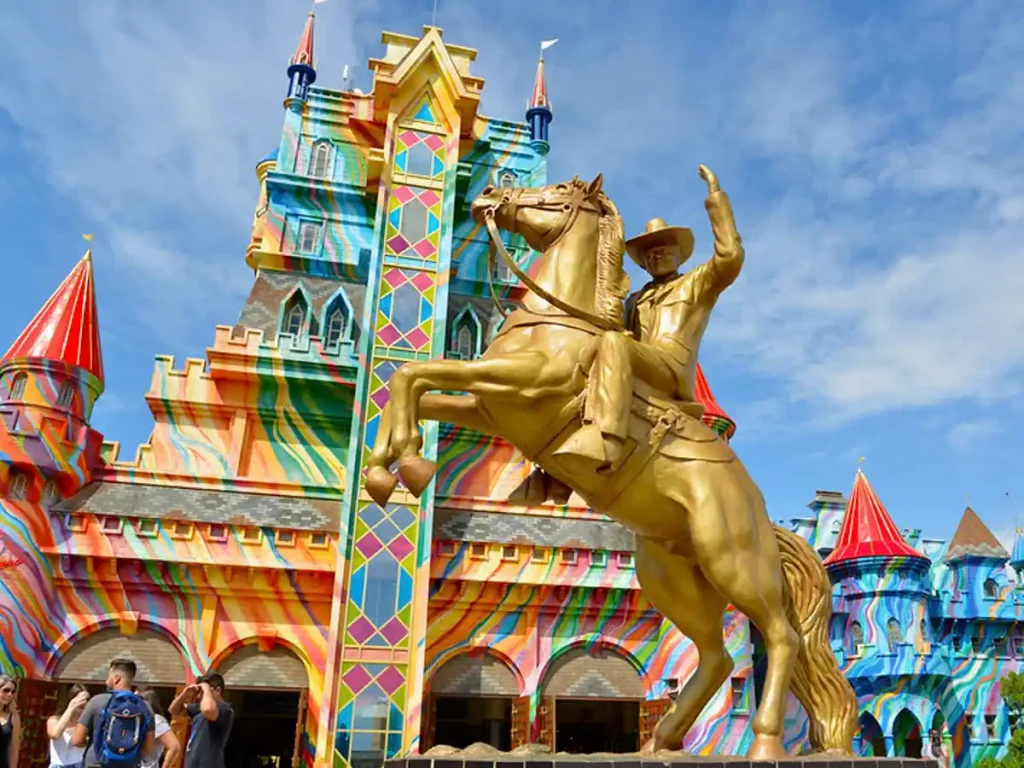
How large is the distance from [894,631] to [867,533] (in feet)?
A: 8.16

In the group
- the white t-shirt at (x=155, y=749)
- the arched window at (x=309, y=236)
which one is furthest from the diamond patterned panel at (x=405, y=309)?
the white t-shirt at (x=155, y=749)

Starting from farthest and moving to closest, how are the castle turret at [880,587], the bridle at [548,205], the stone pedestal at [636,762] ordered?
the castle turret at [880,587] → the bridle at [548,205] → the stone pedestal at [636,762]

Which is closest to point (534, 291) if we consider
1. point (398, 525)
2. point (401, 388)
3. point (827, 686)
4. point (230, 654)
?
point (401, 388)

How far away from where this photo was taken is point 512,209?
4.69 meters

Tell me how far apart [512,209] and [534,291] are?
23.5 inches

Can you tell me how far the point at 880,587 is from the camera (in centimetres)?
2080

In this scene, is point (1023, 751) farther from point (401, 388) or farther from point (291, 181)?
point (291, 181)

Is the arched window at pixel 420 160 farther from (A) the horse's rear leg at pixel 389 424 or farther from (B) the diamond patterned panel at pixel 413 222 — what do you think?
(A) the horse's rear leg at pixel 389 424

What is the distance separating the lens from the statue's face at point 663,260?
4.92 metres

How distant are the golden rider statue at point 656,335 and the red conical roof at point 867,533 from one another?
18.8 metres

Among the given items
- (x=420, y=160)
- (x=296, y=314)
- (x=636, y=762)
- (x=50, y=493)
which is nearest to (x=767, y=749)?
(x=636, y=762)

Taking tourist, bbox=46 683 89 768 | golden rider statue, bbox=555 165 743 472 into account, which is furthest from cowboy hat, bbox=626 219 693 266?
tourist, bbox=46 683 89 768

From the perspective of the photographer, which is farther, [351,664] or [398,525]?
[398,525]

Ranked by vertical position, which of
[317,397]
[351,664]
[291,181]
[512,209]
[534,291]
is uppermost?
[291,181]
